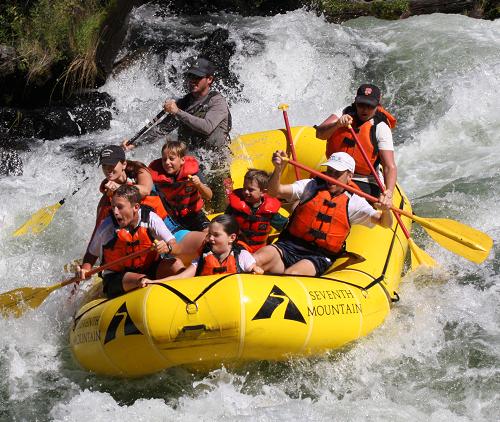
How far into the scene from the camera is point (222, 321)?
4848 millimetres

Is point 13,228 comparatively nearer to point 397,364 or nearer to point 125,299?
point 125,299

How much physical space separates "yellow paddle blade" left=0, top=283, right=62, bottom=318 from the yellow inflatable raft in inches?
18.6

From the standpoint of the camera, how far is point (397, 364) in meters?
5.70

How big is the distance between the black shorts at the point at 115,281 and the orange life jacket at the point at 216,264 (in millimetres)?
400

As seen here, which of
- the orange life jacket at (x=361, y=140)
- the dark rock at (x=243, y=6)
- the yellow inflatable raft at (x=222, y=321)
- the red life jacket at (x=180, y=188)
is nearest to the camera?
the yellow inflatable raft at (x=222, y=321)

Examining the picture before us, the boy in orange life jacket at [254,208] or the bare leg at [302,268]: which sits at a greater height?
the boy in orange life jacket at [254,208]

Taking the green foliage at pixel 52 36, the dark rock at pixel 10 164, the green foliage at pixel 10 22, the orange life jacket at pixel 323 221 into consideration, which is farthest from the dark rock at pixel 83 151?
the orange life jacket at pixel 323 221

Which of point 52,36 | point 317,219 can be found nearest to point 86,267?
point 317,219

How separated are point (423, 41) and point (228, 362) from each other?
6.97 meters

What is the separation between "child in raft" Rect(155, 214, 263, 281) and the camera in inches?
Answer: 206

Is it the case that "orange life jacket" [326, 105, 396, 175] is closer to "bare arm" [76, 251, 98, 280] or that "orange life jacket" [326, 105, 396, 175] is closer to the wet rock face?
"bare arm" [76, 251, 98, 280]

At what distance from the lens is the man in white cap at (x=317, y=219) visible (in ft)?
18.8

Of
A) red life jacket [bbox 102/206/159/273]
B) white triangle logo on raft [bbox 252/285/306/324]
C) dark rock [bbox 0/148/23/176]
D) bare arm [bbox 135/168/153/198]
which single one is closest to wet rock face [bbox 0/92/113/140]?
dark rock [bbox 0/148/23/176]

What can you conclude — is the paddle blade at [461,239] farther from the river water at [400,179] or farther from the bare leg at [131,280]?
the bare leg at [131,280]
